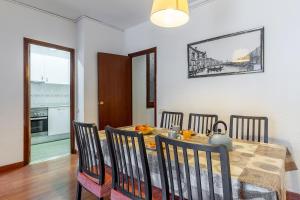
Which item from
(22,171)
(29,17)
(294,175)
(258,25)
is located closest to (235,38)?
(258,25)

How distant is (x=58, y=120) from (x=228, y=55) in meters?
4.19

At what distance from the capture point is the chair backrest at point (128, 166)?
1223 millimetres

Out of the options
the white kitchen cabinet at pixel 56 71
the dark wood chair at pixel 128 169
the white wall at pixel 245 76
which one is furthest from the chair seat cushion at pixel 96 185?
the white kitchen cabinet at pixel 56 71

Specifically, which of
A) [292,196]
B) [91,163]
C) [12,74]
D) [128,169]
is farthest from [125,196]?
[12,74]

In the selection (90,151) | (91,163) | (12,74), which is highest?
Answer: (12,74)

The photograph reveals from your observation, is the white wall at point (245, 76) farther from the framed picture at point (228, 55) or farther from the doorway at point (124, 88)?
the doorway at point (124, 88)

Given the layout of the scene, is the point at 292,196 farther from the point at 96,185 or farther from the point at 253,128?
the point at 96,185

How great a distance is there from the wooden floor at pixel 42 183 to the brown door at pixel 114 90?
1.10m

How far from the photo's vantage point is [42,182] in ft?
8.05

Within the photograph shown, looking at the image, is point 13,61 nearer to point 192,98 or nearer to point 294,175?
point 192,98

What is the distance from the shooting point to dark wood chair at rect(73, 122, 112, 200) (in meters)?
1.53

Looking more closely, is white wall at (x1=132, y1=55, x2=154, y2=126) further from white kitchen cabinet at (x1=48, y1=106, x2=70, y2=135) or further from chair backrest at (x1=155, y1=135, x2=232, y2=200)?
chair backrest at (x1=155, y1=135, x2=232, y2=200)

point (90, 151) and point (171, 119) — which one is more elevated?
point (171, 119)

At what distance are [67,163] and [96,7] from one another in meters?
2.69
